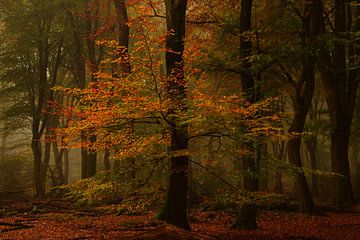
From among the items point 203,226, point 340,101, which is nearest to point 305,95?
point 340,101

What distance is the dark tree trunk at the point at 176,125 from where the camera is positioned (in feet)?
28.0

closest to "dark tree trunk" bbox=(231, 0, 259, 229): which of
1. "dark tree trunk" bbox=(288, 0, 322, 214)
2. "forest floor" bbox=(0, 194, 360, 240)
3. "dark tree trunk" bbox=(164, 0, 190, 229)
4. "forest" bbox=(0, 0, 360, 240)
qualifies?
"forest" bbox=(0, 0, 360, 240)

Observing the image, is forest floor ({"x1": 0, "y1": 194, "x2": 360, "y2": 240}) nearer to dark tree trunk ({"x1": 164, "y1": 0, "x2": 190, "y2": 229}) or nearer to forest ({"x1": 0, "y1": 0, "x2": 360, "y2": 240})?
forest ({"x1": 0, "y1": 0, "x2": 360, "y2": 240})

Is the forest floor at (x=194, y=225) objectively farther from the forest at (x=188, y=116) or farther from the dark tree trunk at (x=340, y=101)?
the dark tree trunk at (x=340, y=101)

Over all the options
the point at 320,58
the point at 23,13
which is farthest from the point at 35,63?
the point at 320,58

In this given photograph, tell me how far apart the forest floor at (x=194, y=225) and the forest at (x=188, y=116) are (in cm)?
8

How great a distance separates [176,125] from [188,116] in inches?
35.2

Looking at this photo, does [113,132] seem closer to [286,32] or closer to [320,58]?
[286,32]

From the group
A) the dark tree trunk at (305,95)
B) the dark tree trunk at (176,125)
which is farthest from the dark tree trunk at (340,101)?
the dark tree trunk at (176,125)

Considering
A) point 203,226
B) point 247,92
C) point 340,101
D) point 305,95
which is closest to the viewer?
point 247,92

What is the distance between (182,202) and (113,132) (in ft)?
10.5

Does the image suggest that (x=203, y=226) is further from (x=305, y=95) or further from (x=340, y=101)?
(x=340, y=101)

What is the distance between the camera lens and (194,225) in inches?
496

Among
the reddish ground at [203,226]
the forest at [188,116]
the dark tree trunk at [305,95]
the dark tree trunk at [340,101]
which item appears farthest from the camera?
the dark tree trunk at [340,101]
